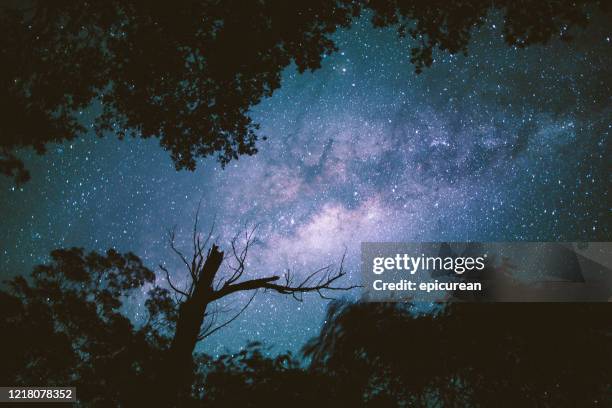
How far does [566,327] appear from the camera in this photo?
36.2 ft

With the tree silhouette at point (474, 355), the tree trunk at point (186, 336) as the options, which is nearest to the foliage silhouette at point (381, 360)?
the tree silhouette at point (474, 355)

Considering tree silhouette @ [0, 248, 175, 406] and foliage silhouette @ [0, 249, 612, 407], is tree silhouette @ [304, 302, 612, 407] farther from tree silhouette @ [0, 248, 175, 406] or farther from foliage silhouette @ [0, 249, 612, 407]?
tree silhouette @ [0, 248, 175, 406]

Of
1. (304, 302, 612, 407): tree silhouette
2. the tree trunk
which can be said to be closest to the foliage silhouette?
(304, 302, 612, 407): tree silhouette

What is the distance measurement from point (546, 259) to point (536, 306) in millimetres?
2651

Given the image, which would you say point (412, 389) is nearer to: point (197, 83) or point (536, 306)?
point (536, 306)

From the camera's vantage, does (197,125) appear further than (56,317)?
No

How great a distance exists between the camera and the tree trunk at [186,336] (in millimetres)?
4762

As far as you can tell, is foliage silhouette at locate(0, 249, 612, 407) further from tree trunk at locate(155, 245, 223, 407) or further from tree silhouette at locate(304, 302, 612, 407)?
tree trunk at locate(155, 245, 223, 407)

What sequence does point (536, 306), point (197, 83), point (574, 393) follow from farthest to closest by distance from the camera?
point (536, 306), point (574, 393), point (197, 83)

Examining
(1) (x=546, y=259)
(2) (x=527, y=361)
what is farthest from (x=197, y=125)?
(1) (x=546, y=259)

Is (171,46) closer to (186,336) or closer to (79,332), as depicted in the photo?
(186,336)

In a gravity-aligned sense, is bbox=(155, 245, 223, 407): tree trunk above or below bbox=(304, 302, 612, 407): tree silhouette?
below

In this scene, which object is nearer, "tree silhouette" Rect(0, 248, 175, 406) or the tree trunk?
the tree trunk

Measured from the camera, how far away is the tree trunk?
4762 millimetres
